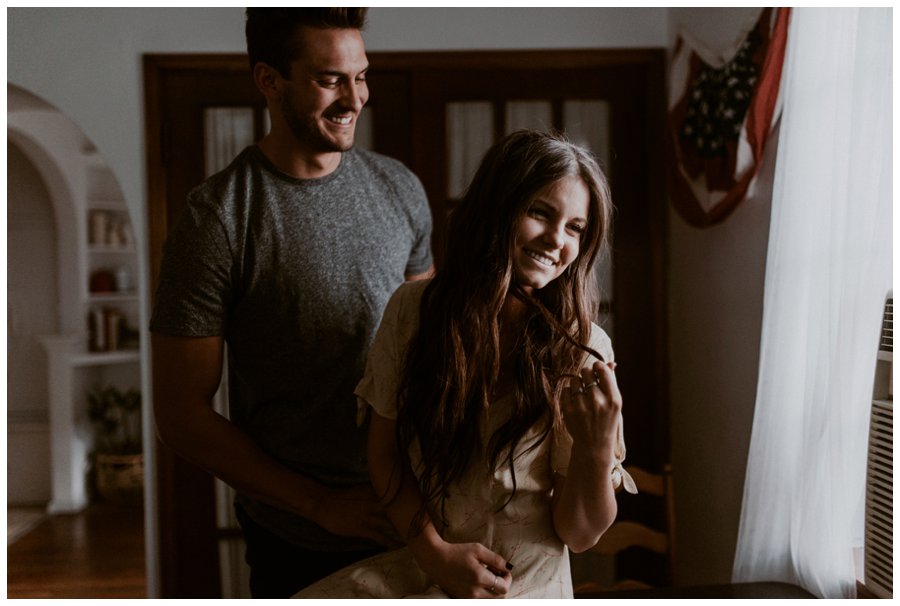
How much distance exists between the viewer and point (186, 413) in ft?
3.61

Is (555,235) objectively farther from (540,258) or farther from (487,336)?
(487,336)

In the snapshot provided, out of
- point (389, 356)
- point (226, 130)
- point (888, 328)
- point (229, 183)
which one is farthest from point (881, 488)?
point (226, 130)

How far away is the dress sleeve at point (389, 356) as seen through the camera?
38.8 inches

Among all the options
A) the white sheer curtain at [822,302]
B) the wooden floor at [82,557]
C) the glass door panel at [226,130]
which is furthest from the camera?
the wooden floor at [82,557]

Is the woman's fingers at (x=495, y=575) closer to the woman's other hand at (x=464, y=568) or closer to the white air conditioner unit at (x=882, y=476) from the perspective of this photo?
the woman's other hand at (x=464, y=568)

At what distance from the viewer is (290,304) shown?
1131 mm

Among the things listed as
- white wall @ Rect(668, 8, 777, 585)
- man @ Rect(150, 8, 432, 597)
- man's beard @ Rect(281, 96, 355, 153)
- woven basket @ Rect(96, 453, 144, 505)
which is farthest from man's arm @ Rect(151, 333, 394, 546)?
woven basket @ Rect(96, 453, 144, 505)

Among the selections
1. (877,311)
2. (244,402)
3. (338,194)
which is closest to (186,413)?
(244,402)

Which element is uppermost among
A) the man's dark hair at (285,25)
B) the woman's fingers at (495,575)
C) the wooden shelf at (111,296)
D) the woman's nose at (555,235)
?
the man's dark hair at (285,25)

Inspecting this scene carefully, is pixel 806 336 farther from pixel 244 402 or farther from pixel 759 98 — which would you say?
pixel 244 402

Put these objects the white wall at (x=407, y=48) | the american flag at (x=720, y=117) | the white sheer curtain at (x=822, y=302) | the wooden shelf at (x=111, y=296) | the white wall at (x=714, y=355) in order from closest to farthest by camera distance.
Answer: the white sheer curtain at (x=822, y=302) < the american flag at (x=720, y=117) < the white wall at (x=714, y=355) < the white wall at (x=407, y=48) < the wooden shelf at (x=111, y=296)

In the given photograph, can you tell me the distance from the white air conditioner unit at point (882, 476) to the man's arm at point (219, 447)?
0.80 m

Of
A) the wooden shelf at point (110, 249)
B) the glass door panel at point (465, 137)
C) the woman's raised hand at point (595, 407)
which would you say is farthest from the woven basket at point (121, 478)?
the woman's raised hand at point (595, 407)

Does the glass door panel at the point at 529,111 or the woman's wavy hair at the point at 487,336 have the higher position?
the glass door panel at the point at 529,111
